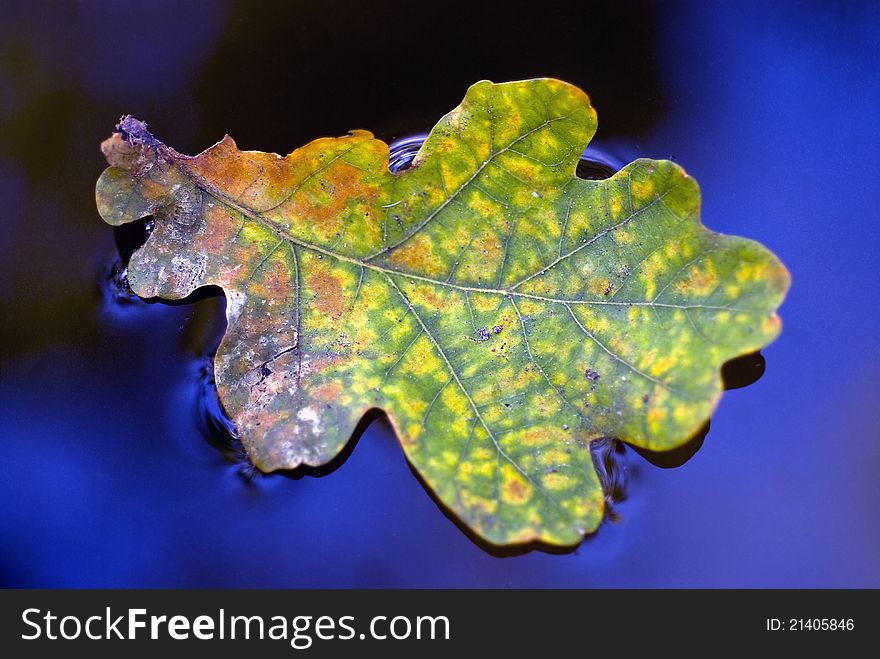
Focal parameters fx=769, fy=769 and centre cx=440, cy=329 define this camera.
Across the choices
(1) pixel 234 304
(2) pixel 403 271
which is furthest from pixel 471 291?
(1) pixel 234 304

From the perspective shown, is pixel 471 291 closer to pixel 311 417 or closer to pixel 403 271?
pixel 403 271

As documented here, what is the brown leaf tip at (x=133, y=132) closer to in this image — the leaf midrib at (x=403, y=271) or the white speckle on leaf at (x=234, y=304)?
the leaf midrib at (x=403, y=271)

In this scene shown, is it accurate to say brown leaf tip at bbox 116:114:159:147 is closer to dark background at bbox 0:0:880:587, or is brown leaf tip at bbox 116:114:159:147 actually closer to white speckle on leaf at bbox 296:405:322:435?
dark background at bbox 0:0:880:587

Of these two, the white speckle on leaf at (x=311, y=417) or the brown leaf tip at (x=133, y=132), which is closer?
the white speckle on leaf at (x=311, y=417)

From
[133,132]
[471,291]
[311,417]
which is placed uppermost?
[133,132]

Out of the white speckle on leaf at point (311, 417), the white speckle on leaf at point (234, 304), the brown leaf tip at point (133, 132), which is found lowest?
the white speckle on leaf at point (311, 417)

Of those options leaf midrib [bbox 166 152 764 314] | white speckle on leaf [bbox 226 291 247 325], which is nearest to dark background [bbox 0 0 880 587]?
white speckle on leaf [bbox 226 291 247 325]

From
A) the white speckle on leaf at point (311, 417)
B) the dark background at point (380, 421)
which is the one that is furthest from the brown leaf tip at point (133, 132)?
the white speckle on leaf at point (311, 417)
